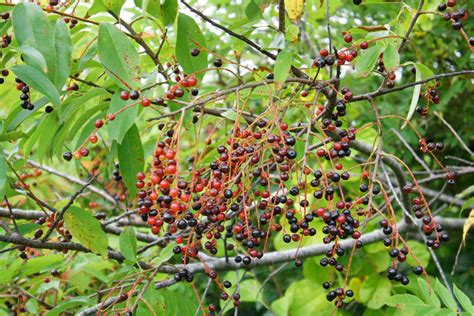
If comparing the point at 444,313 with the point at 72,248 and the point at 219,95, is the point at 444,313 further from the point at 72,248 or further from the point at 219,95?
the point at 72,248

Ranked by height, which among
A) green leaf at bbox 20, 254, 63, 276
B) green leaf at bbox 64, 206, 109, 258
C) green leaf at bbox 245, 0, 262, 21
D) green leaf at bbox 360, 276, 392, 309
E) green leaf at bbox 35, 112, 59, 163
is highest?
green leaf at bbox 245, 0, 262, 21

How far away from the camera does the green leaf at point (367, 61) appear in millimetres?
1578

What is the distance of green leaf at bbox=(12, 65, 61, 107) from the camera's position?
1.34 m

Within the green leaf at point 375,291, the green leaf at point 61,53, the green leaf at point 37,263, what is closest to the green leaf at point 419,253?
the green leaf at point 375,291

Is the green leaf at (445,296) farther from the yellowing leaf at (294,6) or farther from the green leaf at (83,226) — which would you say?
the green leaf at (83,226)

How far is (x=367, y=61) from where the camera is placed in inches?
62.4

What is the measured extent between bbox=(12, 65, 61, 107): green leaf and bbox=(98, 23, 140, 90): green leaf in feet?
0.61

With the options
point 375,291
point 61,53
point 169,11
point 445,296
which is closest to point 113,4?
point 169,11

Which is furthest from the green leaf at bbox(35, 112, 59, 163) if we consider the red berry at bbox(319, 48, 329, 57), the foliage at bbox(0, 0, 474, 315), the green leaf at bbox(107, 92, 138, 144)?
the red berry at bbox(319, 48, 329, 57)

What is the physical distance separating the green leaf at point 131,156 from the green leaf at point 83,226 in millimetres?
182

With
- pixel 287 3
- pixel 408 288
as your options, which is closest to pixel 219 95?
pixel 287 3

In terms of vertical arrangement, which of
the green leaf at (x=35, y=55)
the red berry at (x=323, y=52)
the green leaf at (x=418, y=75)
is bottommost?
the green leaf at (x=418, y=75)

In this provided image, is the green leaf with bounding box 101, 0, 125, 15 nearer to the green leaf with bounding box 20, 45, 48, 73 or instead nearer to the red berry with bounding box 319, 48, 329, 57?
the green leaf with bounding box 20, 45, 48, 73

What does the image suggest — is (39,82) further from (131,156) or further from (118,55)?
(131,156)
